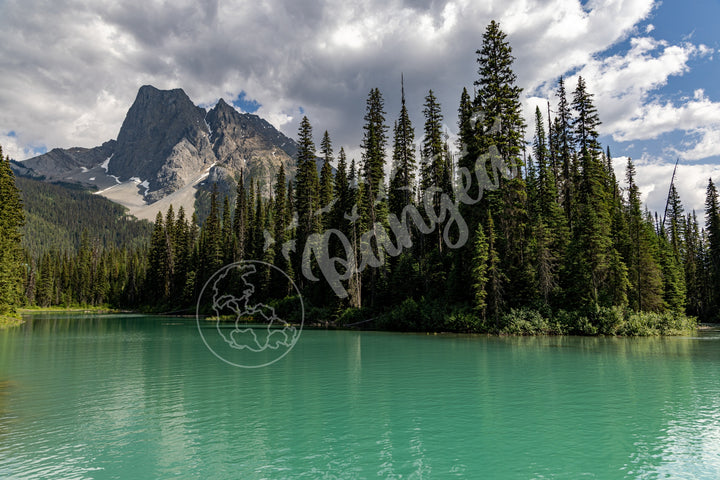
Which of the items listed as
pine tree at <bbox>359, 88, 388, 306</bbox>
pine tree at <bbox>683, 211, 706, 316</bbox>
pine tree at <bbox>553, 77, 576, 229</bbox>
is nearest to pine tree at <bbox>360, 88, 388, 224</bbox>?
pine tree at <bbox>359, 88, 388, 306</bbox>

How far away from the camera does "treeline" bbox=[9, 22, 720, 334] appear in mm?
39406

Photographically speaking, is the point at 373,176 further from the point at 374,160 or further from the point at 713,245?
the point at 713,245

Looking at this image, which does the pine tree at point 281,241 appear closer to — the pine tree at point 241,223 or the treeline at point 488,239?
the treeline at point 488,239

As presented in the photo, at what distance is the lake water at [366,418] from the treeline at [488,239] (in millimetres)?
→ 14966

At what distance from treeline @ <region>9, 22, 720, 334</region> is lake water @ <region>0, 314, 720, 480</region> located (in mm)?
14966

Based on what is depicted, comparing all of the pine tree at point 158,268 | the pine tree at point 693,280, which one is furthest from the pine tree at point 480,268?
the pine tree at point 158,268

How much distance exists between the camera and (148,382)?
18.9m

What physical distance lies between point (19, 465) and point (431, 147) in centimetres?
5137

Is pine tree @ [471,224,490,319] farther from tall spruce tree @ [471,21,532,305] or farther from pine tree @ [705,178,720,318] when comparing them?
pine tree @ [705,178,720,318]

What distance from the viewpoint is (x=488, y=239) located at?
4006 cm

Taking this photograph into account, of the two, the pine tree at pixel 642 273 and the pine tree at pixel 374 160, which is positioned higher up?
the pine tree at pixel 374 160

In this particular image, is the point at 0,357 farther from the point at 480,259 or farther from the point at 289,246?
the point at 289,246

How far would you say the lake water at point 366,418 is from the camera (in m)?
9.32

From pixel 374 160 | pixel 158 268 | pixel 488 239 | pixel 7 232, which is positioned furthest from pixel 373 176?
pixel 158 268
